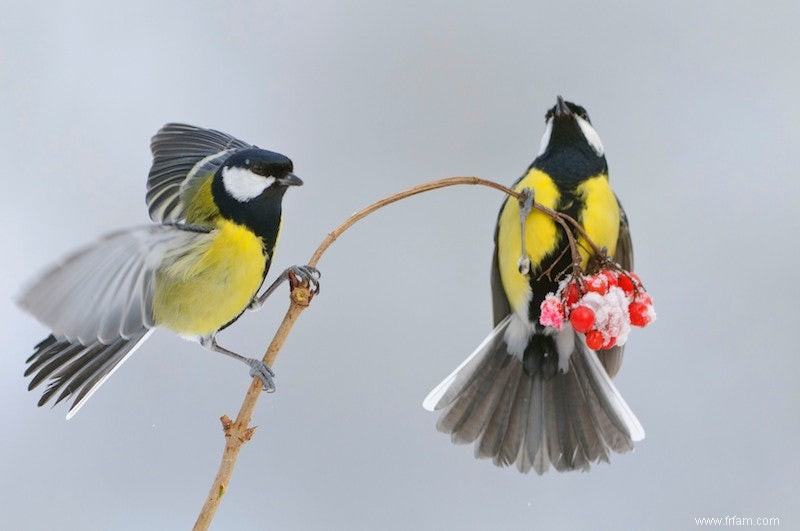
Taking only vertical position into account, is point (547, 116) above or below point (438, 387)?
above

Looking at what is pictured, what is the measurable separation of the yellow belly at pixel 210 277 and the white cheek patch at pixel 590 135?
48 centimetres

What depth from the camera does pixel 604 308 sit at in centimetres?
105

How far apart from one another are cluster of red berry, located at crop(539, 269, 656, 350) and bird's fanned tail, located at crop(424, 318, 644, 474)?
0.31m

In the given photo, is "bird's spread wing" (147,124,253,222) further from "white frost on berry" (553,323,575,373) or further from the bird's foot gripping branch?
"white frost on berry" (553,323,575,373)

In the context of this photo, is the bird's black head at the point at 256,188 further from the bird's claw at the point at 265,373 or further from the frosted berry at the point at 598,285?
the frosted berry at the point at 598,285

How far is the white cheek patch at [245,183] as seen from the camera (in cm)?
107

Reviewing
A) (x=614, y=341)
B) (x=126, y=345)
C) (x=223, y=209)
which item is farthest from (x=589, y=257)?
(x=126, y=345)

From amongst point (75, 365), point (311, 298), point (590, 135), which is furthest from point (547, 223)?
point (75, 365)

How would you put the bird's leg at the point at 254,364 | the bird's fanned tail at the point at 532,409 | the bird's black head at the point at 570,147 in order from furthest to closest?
the bird's fanned tail at the point at 532,409 < the bird's black head at the point at 570,147 < the bird's leg at the point at 254,364

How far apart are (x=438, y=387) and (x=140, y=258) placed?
0.55 m

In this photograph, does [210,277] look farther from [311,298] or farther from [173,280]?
[311,298]

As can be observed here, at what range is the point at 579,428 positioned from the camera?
1380 millimetres

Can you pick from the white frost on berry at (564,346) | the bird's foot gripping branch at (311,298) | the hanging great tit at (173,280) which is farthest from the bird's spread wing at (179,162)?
the white frost on berry at (564,346)

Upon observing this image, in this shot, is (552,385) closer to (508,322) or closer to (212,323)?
(508,322)
